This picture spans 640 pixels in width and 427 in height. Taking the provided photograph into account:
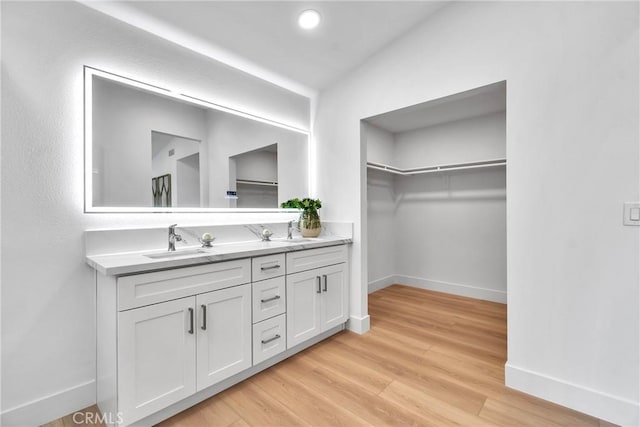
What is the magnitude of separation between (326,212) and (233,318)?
1.46m

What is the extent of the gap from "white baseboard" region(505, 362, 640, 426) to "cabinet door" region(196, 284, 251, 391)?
5.56ft

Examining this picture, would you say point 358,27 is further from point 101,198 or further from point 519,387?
point 519,387

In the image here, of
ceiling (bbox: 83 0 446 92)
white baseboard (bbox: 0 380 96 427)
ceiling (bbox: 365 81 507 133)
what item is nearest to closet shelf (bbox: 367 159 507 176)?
ceiling (bbox: 365 81 507 133)

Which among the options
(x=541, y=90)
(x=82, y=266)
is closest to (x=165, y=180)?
(x=82, y=266)

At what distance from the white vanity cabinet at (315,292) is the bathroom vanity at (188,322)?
0.4 inches

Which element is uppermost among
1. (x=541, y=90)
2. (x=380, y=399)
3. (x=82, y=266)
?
(x=541, y=90)

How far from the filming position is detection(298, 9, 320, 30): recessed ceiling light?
2.09 meters

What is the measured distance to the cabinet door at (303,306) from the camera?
2137mm

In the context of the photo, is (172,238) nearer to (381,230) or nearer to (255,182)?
(255,182)

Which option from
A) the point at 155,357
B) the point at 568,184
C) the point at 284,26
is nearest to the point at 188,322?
the point at 155,357

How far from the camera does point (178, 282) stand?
1550 mm

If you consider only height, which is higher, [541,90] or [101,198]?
[541,90]

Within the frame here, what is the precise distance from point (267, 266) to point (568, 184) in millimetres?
1878

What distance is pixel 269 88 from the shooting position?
107 inches
